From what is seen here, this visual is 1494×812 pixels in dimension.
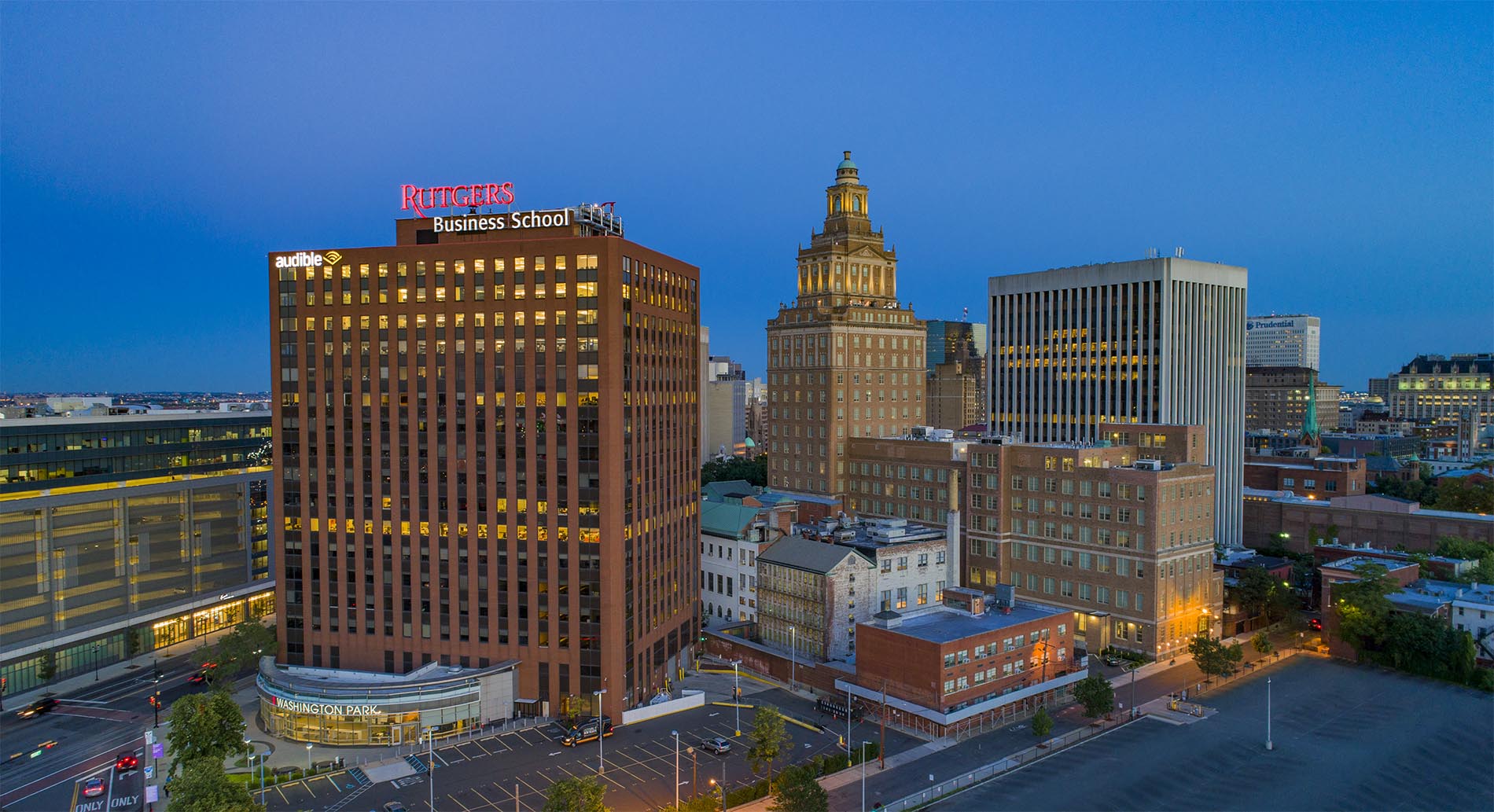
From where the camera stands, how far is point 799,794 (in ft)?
223

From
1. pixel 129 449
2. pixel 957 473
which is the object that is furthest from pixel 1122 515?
pixel 129 449

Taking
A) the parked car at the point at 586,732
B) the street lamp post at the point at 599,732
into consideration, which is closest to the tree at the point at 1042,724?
the street lamp post at the point at 599,732

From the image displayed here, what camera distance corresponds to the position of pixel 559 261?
9969 centimetres

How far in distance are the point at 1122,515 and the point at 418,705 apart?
278ft

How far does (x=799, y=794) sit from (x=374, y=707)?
46.7 meters

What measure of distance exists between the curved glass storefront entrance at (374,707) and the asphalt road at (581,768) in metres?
3.84

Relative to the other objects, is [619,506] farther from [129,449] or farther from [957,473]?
[129,449]

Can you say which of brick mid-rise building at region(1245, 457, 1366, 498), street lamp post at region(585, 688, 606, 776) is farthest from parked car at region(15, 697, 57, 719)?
brick mid-rise building at region(1245, 457, 1366, 498)

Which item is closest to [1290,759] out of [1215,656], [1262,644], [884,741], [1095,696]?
[1095,696]

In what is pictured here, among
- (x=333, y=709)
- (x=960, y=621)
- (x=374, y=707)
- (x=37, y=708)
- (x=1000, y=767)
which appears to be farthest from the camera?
(x=960, y=621)

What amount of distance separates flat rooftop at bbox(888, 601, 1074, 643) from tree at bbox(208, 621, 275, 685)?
7097cm

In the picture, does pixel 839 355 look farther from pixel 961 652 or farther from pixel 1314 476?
pixel 1314 476

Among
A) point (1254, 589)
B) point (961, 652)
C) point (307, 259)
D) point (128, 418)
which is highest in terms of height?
Answer: point (307, 259)

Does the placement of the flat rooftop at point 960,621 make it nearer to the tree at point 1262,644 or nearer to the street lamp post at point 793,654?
the street lamp post at point 793,654
